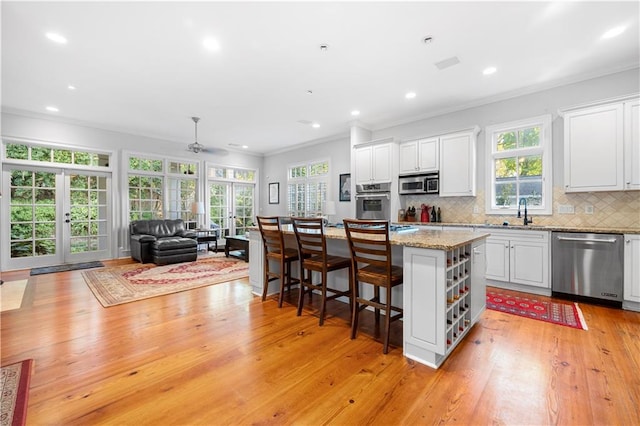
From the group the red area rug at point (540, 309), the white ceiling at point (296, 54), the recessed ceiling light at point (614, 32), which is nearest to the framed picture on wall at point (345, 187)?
the white ceiling at point (296, 54)

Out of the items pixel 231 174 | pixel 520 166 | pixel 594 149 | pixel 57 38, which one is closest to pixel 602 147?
pixel 594 149

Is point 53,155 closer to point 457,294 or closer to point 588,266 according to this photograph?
point 457,294

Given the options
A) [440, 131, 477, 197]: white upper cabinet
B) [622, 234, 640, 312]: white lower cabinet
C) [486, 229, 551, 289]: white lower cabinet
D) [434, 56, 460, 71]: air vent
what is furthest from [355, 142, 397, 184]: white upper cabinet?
[622, 234, 640, 312]: white lower cabinet

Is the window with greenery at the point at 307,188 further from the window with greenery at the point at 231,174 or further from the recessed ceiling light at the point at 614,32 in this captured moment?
the recessed ceiling light at the point at 614,32

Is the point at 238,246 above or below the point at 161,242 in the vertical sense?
below

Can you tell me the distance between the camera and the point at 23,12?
8.39 feet

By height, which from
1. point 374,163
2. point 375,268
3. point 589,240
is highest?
point 374,163

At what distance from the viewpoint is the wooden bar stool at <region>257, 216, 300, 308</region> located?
3.25 metres

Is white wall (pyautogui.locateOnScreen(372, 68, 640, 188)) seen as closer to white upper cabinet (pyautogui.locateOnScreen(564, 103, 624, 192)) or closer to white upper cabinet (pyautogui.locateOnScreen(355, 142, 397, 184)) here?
white upper cabinet (pyautogui.locateOnScreen(564, 103, 624, 192))

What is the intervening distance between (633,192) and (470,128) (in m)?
2.09

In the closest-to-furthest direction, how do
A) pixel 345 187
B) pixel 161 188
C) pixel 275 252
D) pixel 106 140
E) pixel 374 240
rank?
pixel 374 240 < pixel 275 252 < pixel 106 140 < pixel 345 187 < pixel 161 188

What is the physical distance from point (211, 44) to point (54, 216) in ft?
17.0

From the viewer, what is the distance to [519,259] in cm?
381

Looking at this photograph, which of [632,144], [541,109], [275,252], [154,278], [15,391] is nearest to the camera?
[15,391]
